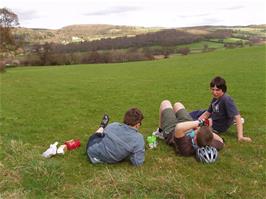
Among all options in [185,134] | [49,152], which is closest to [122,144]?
[185,134]

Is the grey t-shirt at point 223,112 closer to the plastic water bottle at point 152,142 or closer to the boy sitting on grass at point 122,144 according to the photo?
the plastic water bottle at point 152,142

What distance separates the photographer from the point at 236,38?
289 feet

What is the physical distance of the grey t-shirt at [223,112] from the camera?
9.59m

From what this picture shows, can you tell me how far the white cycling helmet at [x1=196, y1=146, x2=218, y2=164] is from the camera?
7914 mm

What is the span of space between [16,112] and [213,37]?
278ft

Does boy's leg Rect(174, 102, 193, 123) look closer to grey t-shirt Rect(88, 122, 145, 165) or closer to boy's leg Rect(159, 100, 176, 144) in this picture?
boy's leg Rect(159, 100, 176, 144)

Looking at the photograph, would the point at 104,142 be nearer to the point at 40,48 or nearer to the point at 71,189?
the point at 71,189

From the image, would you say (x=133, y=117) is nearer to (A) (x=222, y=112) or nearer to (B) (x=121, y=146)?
(B) (x=121, y=146)

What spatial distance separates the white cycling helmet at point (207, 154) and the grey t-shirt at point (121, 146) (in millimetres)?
1209

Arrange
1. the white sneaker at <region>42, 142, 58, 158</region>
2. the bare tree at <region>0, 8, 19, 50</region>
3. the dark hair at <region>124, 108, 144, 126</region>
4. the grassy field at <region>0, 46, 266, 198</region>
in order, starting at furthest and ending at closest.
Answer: the bare tree at <region>0, 8, 19, 50</region>, the white sneaker at <region>42, 142, 58, 158</region>, the dark hair at <region>124, 108, 144, 126</region>, the grassy field at <region>0, 46, 266, 198</region>

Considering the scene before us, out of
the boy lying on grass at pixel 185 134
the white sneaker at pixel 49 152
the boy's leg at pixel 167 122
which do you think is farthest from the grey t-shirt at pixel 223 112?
the white sneaker at pixel 49 152

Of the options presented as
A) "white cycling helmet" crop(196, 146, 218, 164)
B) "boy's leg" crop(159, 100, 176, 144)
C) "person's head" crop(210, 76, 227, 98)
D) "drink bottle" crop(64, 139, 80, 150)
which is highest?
"person's head" crop(210, 76, 227, 98)

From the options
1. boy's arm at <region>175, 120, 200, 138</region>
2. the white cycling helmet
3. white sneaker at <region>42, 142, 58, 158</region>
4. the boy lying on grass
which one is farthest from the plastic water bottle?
white sneaker at <region>42, 142, 58, 158</region>

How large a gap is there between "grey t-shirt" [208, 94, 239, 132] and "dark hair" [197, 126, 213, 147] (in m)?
1.78
